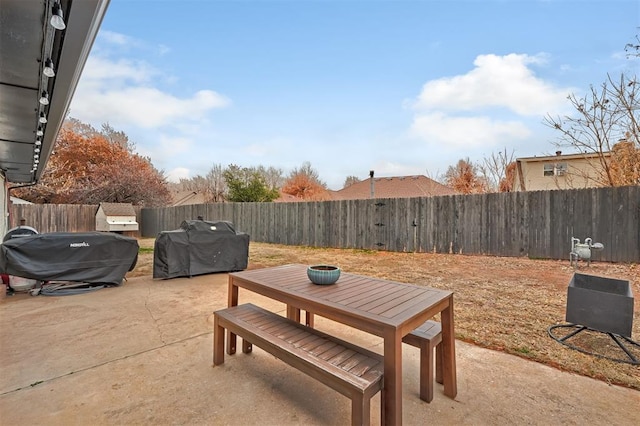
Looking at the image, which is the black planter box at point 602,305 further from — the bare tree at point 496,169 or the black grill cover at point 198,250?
the bare tree at point 496,169

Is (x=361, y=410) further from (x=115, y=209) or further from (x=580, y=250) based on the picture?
(x=115, y=209)

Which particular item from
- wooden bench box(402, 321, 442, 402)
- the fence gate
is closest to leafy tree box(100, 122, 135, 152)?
the fence gate

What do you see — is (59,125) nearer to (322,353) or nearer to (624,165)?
(322,353)

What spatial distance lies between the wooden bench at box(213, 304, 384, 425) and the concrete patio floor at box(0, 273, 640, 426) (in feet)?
1.10

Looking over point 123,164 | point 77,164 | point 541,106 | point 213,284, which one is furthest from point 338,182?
point 213,284

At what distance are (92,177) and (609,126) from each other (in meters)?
23.1

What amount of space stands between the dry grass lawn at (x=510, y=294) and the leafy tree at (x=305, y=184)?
1836 cm

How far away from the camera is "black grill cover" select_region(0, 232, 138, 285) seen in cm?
398

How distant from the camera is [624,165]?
6508 mm

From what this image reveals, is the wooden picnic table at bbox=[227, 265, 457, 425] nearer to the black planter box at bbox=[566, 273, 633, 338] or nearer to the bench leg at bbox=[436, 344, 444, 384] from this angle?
the bench leg at bbox=[436, 344, 444, 384]

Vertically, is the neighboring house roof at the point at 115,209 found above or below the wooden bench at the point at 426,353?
above

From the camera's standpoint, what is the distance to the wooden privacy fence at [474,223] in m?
5.60

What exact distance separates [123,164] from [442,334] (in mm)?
20521

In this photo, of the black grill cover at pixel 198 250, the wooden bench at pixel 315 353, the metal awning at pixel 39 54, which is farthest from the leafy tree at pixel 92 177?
the wooden bench at pixel 315 353
